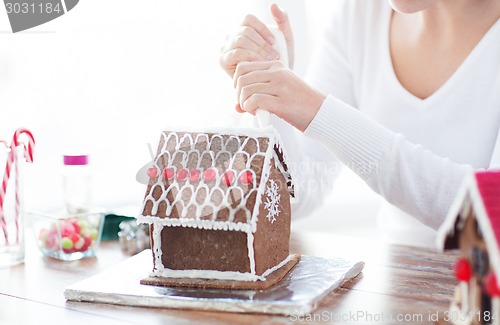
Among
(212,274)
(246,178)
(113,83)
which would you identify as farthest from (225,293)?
(113,83)

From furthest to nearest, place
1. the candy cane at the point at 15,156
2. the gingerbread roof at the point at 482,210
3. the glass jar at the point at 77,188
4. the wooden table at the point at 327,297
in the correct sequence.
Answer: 1. the glass jar at the point at 77,188
2. the candy cane at the point at 15,156
3. the wooden table at the point at 327,297
4. the gingerbread roof at the point at 482,210

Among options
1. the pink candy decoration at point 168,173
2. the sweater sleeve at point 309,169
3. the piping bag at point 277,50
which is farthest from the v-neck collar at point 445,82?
the pink candy decoration at point 168,173

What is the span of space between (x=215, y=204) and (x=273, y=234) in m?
Answer: 0.12

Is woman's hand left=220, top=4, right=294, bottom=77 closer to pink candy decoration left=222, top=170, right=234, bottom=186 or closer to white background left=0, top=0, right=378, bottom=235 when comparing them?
pink candy decoration left=222, top=170, right=234, bottom=186

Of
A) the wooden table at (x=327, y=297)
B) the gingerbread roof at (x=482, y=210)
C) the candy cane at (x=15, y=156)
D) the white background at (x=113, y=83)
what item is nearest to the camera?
the gingerbread roof at (x=482, y=210)

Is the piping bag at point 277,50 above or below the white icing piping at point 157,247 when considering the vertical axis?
above

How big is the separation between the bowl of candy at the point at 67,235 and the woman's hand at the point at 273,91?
0.35 metres

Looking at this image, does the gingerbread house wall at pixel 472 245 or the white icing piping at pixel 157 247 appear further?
the white icing piping at pixel 157 247

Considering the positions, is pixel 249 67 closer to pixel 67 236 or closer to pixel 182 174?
pixel 182 174

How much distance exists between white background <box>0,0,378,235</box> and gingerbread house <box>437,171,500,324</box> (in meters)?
1.11

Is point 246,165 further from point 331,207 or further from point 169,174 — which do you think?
point 331,207

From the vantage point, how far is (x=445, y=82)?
146 centimetres

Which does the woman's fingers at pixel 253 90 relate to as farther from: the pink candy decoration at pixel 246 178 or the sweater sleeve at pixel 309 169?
the sweater sleeve at pixel 309 169

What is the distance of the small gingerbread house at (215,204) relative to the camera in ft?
3.20
